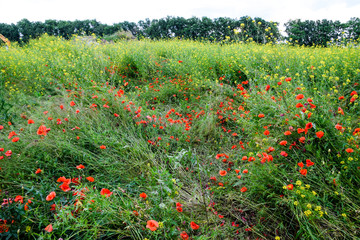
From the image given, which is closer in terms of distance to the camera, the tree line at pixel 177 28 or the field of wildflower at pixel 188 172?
the field of wildflower at pixel 188 172

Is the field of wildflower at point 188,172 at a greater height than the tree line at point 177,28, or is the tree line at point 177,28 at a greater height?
the tree line at point 177,28

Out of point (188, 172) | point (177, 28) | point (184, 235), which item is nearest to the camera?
point (184, 235)

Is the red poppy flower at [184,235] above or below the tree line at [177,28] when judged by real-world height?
below

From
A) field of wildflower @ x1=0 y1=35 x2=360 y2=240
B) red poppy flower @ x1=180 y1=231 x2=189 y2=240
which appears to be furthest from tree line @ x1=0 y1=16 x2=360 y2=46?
red poppy flower @ x1=180 y1=231 x2=189 y2=240

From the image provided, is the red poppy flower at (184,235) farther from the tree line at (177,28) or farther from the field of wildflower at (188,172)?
the tree line at (177,28)

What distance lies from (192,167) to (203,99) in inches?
71.5

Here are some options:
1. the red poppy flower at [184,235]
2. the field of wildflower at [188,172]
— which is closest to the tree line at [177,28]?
the field of wildflower at [188,172]

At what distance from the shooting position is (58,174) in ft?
6.01

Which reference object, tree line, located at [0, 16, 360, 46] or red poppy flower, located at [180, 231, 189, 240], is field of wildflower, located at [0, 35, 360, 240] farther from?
tree line, located at [0, 16, 360, 46]

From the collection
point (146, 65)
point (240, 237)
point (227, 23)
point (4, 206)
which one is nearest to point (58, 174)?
point (4, 206)

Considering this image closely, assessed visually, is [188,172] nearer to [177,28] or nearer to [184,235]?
[184,235]

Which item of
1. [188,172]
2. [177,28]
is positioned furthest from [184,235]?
[177,28]

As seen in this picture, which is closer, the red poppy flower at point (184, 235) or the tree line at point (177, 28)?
the red poppy flower at point (184, 235)

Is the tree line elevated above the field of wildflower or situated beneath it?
elevated above
